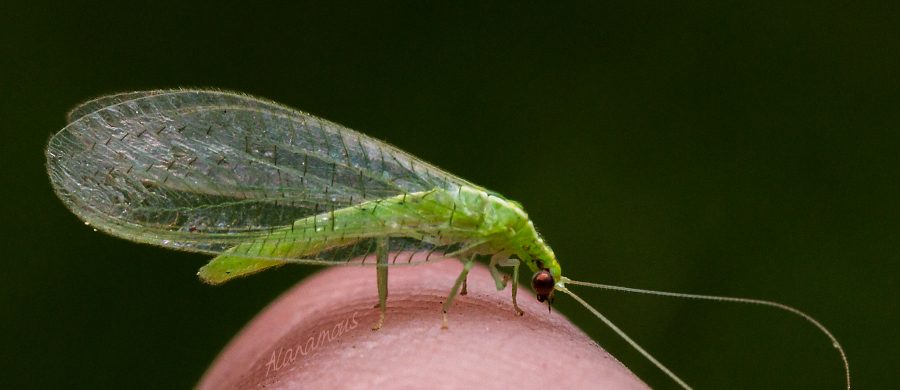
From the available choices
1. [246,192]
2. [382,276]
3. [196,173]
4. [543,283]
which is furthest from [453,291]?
[196,173]

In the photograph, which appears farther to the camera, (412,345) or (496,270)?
(496,270)

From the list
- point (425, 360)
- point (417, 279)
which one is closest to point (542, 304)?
point (417, 279)
